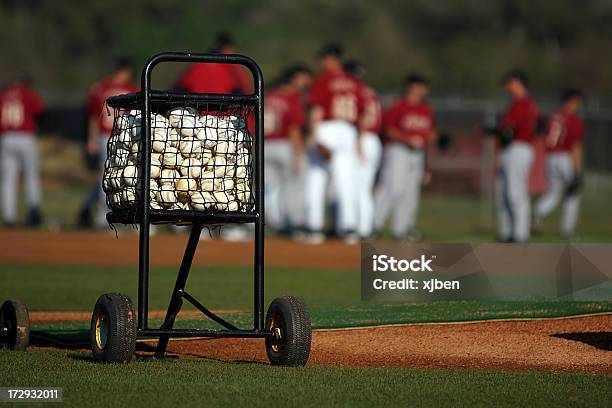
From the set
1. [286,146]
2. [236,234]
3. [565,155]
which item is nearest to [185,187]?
[236,234]

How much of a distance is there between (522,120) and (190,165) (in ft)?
37.9

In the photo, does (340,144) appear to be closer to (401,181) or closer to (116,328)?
(401,181)

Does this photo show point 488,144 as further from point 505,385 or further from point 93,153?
point 505,385

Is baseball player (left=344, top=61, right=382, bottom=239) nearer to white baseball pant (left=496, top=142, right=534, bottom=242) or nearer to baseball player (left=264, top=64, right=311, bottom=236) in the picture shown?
baseball player (left=264, top=64, right=311, bottom=236)

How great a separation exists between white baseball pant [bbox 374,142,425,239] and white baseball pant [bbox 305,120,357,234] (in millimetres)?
753

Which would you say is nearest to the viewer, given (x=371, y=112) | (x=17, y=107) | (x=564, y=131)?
(x=371, y=112)

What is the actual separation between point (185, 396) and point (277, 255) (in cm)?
1006

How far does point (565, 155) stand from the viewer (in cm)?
2094

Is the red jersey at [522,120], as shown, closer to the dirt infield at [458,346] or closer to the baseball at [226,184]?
the dirt infield at [458,346]

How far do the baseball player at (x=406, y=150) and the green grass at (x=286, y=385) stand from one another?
11414 millimetres

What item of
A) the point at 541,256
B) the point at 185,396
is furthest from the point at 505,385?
the point at 541,256

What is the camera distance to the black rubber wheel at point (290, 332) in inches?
271

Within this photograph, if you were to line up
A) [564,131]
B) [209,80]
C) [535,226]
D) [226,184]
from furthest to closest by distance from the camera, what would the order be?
[535,226], [564,131], [209,80], [226,184]

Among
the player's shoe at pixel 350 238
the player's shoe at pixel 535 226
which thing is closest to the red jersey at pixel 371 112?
the player's shoe at pixel 350 238
